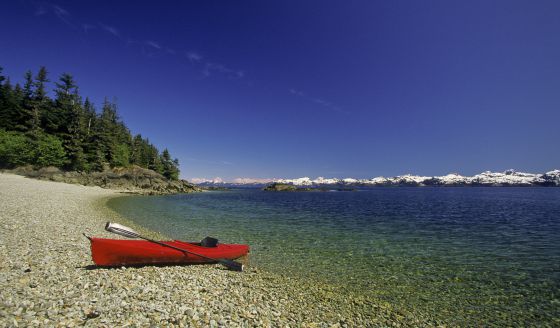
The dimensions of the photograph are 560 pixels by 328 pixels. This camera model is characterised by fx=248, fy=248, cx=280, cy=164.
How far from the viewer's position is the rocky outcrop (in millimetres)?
52938

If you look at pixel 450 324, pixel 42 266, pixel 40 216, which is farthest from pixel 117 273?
pixel 40 216

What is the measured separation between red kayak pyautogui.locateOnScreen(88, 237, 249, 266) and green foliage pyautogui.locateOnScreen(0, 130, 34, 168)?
211 feet

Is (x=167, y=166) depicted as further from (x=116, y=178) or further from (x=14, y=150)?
(x=14, y=150)

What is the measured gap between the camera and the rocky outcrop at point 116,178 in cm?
5294

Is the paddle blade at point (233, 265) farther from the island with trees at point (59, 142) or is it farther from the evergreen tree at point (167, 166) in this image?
the evergreen tree at point (167, 166)

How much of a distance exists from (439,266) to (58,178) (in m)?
68.1

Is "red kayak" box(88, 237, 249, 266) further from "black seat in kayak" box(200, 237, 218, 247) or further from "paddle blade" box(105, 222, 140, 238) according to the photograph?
"paddle blade" box(105, 222, 140, 238)

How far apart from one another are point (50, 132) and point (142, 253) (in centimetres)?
7447

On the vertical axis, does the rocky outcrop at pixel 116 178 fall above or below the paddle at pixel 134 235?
above

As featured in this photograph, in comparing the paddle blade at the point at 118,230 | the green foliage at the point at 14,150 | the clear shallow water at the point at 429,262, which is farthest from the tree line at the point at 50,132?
the paddle blade at the point at 118,230

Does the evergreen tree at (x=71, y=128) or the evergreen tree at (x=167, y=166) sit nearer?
the evergreen tree at (x=71, y=128)

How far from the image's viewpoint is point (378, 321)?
7.36m

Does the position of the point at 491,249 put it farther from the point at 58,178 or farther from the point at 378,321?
the point at 58,178

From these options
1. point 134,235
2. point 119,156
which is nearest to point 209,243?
point 134,235
